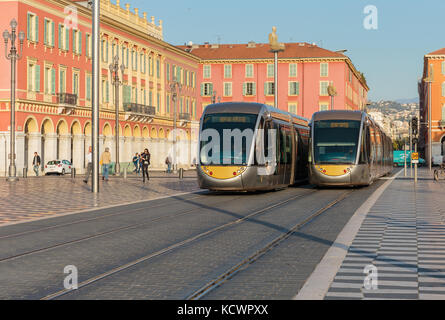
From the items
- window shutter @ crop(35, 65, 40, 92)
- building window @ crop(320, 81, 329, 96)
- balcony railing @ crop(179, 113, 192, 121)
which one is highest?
building window @ crop(320, 81, 329, 96)

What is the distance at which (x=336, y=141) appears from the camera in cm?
2909

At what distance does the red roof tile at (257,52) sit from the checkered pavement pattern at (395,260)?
83948 mm

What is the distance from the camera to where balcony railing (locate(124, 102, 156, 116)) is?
228 ft

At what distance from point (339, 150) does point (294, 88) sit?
7200 centimetres

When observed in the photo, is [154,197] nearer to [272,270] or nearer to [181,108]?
[272,270]

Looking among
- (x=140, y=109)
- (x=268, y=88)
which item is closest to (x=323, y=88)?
(x=268, y=88)

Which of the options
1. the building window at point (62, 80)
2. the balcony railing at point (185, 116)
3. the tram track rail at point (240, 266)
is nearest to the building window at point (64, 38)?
the building window at point (62, 80)

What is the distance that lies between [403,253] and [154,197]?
602 inches

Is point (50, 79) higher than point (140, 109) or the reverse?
higher

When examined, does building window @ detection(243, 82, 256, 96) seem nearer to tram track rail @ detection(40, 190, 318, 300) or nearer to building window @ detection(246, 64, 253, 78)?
building window @ detection(246, 64, 253, 78)

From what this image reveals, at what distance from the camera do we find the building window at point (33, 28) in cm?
5196

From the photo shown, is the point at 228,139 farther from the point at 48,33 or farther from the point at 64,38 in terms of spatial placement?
the point at 64,38

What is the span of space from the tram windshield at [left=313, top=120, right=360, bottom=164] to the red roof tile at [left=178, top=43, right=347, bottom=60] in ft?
230

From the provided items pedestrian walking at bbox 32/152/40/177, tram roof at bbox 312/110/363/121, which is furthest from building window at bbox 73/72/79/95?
tram roof at bbox 312/110/363/121
